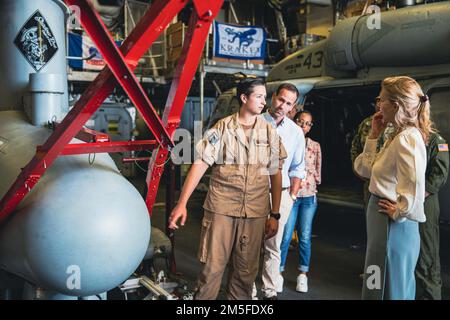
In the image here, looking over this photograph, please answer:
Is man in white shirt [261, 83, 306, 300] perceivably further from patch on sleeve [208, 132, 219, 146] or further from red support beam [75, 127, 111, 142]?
red support beam [75, 127, 111, 142]

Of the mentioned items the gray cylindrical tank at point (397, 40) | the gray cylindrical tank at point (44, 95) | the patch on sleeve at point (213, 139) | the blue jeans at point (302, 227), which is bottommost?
the blue jeans at point (302, 227)

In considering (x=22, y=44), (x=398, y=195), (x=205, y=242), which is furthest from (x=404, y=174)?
(x=22, y=44)

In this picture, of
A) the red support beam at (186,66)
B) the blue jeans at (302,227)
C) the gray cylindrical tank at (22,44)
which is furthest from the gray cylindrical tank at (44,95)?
the blue jeans at (302,227)

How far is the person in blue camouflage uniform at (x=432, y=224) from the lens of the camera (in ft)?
12.0

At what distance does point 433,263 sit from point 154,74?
10.7m

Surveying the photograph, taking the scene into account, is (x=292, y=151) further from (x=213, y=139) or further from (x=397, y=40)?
(x=397, y=40)

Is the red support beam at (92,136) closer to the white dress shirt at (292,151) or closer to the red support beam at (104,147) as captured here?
the red support beam at (104,147)

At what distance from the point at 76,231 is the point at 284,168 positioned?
205 centimetres

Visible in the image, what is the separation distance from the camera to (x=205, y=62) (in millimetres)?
11016

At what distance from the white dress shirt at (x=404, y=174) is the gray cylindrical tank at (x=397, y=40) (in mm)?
3189

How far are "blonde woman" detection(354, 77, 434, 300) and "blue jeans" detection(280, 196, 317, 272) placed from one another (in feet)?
5.10

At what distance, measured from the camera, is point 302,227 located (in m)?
4.40

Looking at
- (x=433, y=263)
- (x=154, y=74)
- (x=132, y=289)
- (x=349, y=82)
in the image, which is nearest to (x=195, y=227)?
(x=349, y=82)

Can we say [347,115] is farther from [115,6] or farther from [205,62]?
[115,6]
